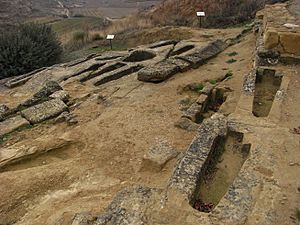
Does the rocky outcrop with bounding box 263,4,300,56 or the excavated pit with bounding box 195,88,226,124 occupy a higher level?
the rocky outcrop with bounding box 263,4,300,56

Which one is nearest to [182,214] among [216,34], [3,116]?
[3,116]

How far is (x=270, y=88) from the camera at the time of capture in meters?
6.92

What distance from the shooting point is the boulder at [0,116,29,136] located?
721 cm

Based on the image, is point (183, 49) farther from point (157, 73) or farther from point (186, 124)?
point (186, 124)

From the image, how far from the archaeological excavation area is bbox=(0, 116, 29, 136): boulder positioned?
0.03 meters

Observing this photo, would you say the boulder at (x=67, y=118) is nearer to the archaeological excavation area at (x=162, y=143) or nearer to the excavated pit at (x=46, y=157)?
the archaeological excavation area at (x=162, y=143)

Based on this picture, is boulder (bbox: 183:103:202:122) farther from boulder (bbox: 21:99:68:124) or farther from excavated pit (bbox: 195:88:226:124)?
boulder (bbox: 21:99:68:124)

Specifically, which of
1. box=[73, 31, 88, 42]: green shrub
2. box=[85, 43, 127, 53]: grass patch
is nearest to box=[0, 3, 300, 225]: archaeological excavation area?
box=[85, 43, 127, 53]: grass patch

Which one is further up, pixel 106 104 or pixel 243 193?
pixel 243 193

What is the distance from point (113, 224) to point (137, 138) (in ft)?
9.28

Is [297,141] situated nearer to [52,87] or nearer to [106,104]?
[106,104]

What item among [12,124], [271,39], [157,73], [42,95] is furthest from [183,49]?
[12,124]

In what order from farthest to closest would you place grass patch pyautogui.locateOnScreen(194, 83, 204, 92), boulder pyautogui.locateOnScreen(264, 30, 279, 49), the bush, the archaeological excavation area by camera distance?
the bush < grass patch pyautogui.locateOnScreen(194, 83, 204, 92) < boulder pyautogui.locateOnScreen(264, 30, 279, 49) < the archaeological excavation area

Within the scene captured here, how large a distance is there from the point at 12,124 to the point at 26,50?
20.6 ft
